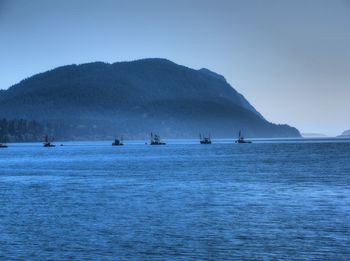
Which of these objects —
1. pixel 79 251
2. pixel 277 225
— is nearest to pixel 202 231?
pixel 277 225

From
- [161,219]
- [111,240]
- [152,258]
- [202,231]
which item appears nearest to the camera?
[152,258]

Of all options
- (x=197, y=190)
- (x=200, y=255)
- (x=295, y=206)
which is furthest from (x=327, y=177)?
(x=200, y=255)

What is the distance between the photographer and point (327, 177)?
87.0 m

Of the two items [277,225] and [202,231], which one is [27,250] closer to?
[202,231]

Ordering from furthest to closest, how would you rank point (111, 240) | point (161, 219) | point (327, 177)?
point (327, 177)
point (161, 219)
point (111, 240)

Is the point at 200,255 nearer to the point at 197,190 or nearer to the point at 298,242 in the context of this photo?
the point at 298,242

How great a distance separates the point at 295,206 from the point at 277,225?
36.9 feet

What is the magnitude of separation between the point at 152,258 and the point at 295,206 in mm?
24256

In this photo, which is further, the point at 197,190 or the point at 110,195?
the point at 197,190

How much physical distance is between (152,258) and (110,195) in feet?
111

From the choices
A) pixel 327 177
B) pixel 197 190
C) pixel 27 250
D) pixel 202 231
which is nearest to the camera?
pixel 27 250

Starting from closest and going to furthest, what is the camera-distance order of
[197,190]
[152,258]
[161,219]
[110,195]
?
1. [152,258]
2. [161,219]
3. [110,195]
4. [197,190]

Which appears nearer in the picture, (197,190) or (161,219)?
(161,219)

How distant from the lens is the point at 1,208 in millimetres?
52719
